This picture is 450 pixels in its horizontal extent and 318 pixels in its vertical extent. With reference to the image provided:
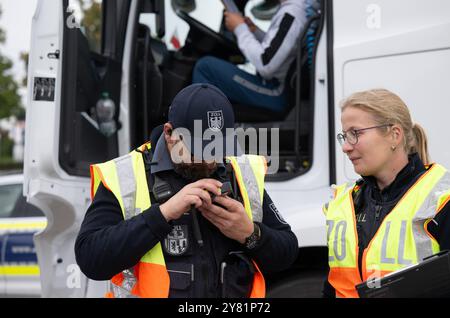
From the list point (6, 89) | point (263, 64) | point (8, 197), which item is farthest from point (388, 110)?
point (6, 89)

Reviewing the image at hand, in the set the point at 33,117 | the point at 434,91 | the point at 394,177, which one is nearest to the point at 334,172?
the point at 434,91

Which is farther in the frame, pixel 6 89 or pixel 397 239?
pixel 6 89

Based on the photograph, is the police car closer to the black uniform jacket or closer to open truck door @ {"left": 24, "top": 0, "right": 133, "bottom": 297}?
open truck door @ {"left": 24, "top": 0, "right": 133, "bottom": 297}

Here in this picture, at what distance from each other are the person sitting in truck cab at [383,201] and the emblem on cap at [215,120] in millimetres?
454

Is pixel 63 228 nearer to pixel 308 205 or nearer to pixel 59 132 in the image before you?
pixel 59 132

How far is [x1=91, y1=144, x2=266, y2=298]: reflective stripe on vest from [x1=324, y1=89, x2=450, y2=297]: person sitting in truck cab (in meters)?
0.28

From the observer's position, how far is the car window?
194 inches

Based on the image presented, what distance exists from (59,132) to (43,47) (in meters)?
0.38

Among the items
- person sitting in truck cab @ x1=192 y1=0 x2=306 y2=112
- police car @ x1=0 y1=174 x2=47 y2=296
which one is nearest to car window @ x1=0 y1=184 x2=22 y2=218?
police car @ x1=0 y1=174 x2=47 y2=296

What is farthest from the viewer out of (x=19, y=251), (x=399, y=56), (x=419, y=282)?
(x=19, y=251)

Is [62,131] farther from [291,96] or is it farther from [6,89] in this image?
[6,89]

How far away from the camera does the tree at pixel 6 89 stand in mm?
12172

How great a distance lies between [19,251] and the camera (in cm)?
471

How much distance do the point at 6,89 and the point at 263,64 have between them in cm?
1076
